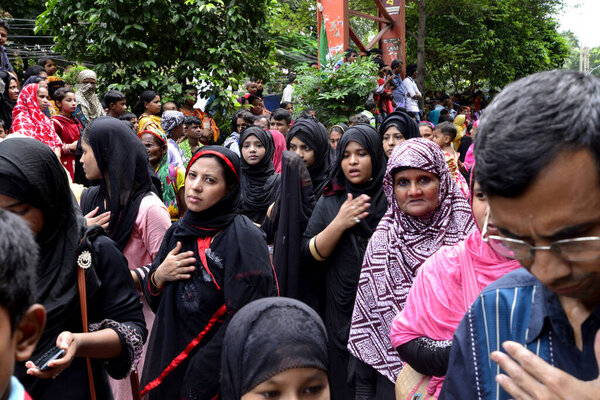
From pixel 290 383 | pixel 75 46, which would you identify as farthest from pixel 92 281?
pixel 75 46

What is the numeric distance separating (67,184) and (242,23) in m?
7.65

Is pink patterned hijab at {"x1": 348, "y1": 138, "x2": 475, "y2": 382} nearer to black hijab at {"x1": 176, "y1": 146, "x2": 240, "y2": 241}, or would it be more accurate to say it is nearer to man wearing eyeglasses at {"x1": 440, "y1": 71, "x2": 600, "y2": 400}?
black hijab at {"x1": 176, "y1": 146, "x2": 240, "y2": 241}

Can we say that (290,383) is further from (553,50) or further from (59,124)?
(553,50)

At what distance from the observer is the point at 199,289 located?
296 cm

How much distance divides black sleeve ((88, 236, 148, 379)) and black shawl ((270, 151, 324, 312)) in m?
1.56

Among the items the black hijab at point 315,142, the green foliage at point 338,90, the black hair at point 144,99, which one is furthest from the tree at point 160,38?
the black hijab at point 315,142

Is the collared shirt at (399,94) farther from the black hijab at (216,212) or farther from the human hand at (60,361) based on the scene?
the human hand at (60,361)

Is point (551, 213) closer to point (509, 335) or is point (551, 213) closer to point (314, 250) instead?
point (509, 335)

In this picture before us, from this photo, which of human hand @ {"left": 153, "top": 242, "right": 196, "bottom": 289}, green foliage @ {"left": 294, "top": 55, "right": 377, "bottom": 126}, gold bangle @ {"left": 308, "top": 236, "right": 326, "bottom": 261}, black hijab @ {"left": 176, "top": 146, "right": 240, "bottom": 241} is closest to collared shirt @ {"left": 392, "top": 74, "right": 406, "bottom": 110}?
green foliage @ {"left": 294, "top": 55, "right": 377, "bottom": 126}

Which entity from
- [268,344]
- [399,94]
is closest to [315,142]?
[268,344]

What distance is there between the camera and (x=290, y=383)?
193cm

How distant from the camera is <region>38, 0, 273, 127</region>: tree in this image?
8.97 metres

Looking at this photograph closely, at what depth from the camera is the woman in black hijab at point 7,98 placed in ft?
27.4

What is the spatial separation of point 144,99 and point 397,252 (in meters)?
6.33
